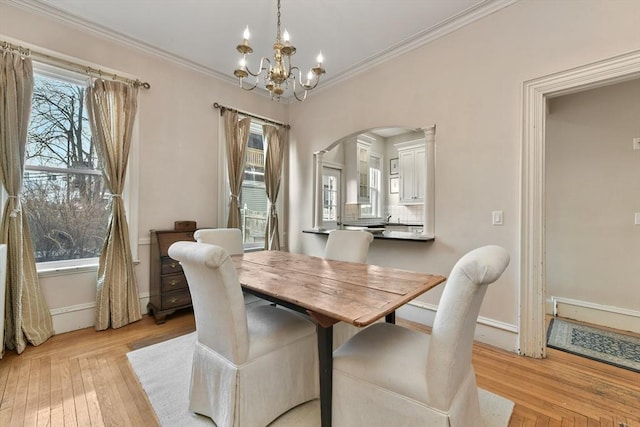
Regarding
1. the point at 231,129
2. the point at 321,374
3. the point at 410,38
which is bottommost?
the point at 321,374

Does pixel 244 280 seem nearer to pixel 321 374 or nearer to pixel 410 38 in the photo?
pixel 321 374

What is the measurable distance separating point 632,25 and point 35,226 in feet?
16.3

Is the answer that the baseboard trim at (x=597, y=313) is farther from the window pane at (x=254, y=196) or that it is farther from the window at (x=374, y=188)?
the window pane at (x=254, y=196)

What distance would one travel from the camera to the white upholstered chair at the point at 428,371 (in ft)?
3.49

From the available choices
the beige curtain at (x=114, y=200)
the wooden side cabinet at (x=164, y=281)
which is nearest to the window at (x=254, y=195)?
the wooden side cabinet at (x=164, y=281)

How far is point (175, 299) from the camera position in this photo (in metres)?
2.93

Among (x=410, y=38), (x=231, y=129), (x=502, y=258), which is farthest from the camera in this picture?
(x=231, y=129)

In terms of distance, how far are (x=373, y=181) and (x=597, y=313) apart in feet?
12.4

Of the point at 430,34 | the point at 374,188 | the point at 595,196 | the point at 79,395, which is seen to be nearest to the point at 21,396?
the point at 79,395

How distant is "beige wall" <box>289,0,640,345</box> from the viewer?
6.68ft

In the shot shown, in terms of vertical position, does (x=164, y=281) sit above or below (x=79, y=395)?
above

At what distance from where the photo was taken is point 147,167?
3066 mm

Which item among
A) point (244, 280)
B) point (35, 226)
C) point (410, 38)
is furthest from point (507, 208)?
point (35, 226)

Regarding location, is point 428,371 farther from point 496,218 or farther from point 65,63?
point 65,63
